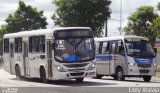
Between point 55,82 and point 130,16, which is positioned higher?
point 130,16

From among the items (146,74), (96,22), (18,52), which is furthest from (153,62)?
(96,22)

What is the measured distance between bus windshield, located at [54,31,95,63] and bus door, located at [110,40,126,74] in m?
3.98

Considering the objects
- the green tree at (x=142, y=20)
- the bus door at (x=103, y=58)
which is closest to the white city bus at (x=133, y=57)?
the bus door at (x=103, y=58)

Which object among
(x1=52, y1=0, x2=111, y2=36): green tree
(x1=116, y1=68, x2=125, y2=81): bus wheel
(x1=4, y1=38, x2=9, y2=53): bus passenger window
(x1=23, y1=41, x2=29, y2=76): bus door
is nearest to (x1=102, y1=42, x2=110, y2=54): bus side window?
(x1=116, y1=68, x2=125, y2=81): bus wheel

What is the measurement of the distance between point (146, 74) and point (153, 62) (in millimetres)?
820

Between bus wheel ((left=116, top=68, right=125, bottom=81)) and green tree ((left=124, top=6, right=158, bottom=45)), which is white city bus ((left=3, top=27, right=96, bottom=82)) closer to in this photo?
bus wheel ((left=116, top=68, right=125, bottom=81))

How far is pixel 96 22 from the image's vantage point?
52000 mm

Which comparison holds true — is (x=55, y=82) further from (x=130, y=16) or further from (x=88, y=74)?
(x=130, y=16)

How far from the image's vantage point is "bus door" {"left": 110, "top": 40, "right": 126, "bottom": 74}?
102 ft

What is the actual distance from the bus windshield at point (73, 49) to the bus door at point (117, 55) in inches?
157

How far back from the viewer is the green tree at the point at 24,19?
6669 cm

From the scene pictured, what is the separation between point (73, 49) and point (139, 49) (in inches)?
211

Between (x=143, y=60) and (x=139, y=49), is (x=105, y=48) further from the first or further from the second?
(x=143, y=60)

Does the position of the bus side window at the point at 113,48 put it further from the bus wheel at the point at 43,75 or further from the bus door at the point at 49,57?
the bus door at the point at 49,57
